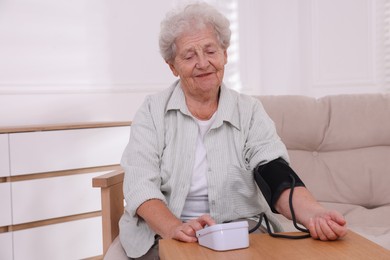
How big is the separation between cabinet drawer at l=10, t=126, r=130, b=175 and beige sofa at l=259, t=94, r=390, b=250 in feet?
3.11

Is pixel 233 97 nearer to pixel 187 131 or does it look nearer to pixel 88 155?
pixel 187 131

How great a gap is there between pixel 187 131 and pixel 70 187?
1155mm

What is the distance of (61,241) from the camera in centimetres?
262

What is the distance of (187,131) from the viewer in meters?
1.73

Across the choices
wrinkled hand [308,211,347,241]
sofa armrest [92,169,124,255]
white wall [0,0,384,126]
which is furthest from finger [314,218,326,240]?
white wall [0,0,384,126]

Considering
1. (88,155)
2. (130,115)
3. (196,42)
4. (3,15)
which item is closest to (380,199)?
(196,42)

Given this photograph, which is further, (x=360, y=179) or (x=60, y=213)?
(x=60, y=213)

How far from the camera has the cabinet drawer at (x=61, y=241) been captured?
2.50 m

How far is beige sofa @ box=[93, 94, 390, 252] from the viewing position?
2.27 m

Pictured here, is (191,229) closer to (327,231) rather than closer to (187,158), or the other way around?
(327,231)

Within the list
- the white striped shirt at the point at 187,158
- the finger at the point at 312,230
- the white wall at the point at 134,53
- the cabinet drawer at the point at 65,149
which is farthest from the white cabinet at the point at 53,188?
the finger at the point at 312,230

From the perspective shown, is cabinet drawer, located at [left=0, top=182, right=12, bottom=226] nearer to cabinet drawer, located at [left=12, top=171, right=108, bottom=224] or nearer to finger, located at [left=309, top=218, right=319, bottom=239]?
cabinet drawer, located at [left=12, top=171, right=108, bottom=224]

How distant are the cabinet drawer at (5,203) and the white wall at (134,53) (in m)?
0.61

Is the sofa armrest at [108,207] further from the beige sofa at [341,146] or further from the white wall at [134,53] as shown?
the white wall at [134,53]
